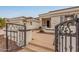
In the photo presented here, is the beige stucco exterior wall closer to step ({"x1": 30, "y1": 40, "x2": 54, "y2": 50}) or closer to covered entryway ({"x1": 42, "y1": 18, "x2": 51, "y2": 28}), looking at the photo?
covered entryway ({"x1": 42, "y1": 18, "x2": 51, "y2": 28})

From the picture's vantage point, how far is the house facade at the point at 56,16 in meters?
1.74

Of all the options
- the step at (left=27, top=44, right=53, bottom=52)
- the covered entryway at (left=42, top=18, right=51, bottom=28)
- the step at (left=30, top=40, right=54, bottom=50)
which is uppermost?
the covered entryway at (left=42, top=18, right=51, bottom=28)

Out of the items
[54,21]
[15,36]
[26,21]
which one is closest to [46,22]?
[54,21]

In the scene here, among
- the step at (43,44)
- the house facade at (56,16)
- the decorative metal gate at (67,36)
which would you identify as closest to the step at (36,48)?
the step at (43,44)

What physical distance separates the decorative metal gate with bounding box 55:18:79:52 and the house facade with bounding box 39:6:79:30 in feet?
0.15

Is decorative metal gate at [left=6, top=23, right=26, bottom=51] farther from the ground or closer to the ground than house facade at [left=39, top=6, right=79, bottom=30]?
closer to the ground

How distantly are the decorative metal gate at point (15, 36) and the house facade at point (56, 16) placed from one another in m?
0.24

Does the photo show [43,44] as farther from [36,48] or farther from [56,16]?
[56,16]

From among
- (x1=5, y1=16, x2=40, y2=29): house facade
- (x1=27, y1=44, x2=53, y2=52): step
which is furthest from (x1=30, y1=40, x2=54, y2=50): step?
(x1=5, y1=16, x2=40, y2=29): house facade

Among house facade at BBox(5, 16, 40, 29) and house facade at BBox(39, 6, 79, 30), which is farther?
house facade at BBox(5, 16, 40, 29)

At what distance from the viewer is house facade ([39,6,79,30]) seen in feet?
5.72

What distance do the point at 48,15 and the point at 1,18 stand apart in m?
0.53

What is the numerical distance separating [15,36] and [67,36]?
58 cm

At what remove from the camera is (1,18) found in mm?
1833
